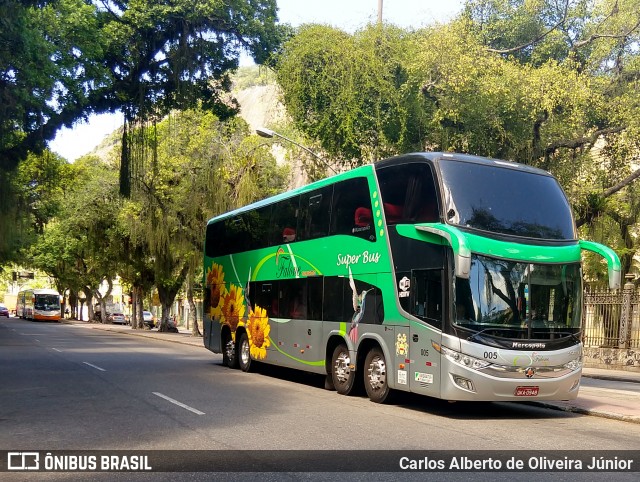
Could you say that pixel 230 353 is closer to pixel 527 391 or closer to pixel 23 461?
pixel 527 391

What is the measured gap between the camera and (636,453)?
9.36 metres

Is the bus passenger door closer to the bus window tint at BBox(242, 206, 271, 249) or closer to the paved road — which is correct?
the paved road

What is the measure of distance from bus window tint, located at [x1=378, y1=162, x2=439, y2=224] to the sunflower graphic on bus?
6225 millimetres

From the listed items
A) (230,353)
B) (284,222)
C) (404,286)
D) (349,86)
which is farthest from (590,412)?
(349,86)

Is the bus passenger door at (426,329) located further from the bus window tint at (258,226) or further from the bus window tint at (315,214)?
the bus window tint at (258,226)

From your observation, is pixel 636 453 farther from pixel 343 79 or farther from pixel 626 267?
pixel 626 267

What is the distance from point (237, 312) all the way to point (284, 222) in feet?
13.1

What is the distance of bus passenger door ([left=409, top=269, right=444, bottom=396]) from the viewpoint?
12.3m

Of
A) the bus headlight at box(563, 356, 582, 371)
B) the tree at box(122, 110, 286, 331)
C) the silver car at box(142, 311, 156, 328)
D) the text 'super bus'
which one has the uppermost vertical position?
the tree at box(122, 110, 286, 331)

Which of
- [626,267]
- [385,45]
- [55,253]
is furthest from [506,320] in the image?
[55,253]

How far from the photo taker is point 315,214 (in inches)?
654

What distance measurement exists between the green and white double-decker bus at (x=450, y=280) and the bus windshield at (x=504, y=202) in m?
0.02

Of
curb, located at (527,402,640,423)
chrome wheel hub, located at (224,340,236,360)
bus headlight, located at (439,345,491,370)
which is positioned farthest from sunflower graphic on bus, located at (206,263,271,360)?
bus headlight, located at (439,345,491,370)

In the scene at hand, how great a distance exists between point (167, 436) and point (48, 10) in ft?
48.7
